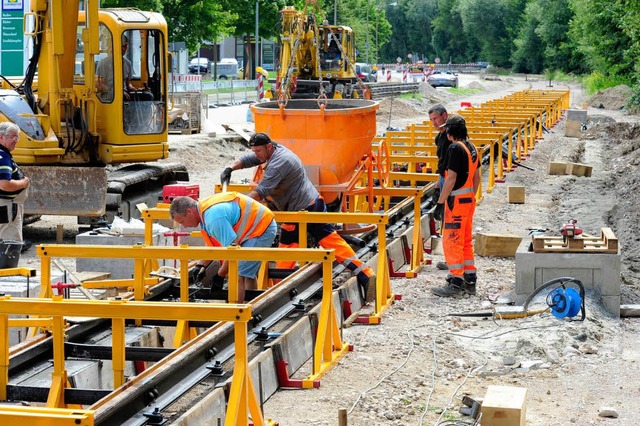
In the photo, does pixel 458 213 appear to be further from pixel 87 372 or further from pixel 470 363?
pixel 87 372

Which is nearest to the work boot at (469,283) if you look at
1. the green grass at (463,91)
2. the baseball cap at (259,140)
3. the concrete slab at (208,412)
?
the baseball cap at (259,140)

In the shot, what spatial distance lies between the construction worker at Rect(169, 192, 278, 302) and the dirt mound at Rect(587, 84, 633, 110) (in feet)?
149

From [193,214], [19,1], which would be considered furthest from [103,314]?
[19,1]

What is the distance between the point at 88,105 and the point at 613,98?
1676 inches

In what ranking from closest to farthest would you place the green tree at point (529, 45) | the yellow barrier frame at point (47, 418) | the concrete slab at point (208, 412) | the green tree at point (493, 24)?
1. the yellow barrier frame at point (47, 418)
2. the concrete slab at point (208, 412)
3. the green tree at point (529, 45)
4. the green tree at point (493, 24)

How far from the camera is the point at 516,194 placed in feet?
66.4

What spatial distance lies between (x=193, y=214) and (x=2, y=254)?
3031mm

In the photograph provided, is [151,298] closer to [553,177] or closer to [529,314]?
[529,314]

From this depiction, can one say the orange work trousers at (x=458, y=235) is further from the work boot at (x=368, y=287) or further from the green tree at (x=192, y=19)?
the green tree at (x=192, y=19)

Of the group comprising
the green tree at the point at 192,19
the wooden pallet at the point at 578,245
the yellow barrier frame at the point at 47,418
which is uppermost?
the green tree at the point at 192,19

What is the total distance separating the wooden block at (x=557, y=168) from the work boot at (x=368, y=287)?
46.7 feet

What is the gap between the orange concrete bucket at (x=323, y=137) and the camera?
1386cm

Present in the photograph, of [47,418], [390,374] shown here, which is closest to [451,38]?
[390,374]

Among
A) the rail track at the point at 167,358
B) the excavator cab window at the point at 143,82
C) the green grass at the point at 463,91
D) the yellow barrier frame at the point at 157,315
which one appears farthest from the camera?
the green grass at the point at 463,91
